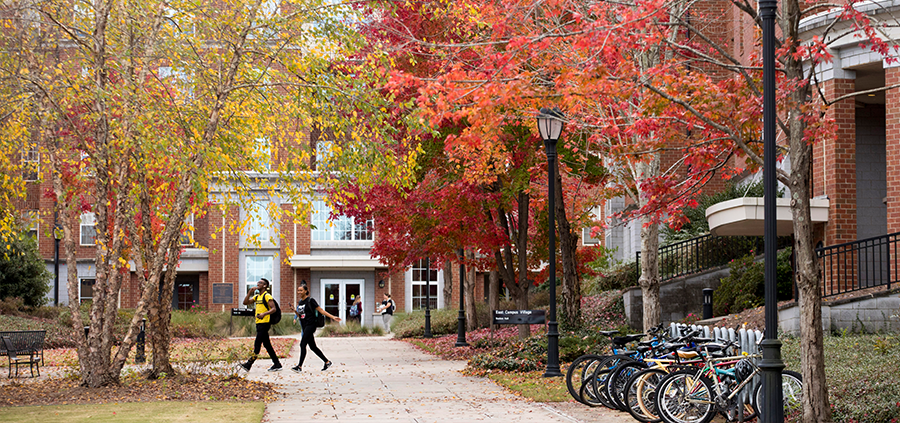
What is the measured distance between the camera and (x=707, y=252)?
74.9 ft

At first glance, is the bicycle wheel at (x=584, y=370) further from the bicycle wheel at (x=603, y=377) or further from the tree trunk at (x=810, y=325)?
the tree trunk at (x=810, y=325)

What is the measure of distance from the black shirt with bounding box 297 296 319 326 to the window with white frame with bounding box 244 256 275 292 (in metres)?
26.1

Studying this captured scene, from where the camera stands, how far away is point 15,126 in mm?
13078

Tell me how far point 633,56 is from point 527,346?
6.26m

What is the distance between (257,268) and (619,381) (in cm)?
3405

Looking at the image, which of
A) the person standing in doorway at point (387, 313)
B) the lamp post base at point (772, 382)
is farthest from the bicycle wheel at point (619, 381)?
the person standing in doorway at point (387, 313)

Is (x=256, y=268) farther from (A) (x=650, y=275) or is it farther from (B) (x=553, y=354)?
(A) (x=650, y=275)

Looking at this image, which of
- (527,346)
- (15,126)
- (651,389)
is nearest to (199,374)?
(15,126)

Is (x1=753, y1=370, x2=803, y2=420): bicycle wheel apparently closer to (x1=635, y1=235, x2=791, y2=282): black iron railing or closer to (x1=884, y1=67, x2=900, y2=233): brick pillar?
(x1=884, y1=67, x2=900, y2=233): brick pillar

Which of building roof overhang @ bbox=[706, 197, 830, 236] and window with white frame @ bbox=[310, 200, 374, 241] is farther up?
window with white frame @ bbox=[310, 200, 374, 241]

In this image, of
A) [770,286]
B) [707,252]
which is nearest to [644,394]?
[770,286]

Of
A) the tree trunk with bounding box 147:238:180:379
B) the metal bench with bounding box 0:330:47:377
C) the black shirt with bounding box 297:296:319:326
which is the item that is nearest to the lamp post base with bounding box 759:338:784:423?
the tree trunk with bounding box 147:238:180:379

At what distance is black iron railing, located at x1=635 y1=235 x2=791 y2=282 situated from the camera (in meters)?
22.2

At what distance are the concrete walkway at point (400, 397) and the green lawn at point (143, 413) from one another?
13.7 inches
